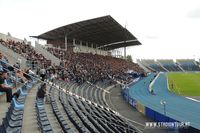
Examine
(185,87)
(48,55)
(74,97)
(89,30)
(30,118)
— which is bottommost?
(185,87)

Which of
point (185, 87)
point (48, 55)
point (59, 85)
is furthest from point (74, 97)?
point (185, 87)

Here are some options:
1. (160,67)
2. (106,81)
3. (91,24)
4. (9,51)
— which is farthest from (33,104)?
(160,67)

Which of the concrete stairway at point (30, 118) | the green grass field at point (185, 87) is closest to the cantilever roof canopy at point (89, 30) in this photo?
the green grass field at point (185, 87)

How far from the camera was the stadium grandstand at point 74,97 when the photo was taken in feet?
37.0

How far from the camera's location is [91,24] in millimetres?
51469

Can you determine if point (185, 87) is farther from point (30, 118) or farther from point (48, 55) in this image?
point (30, 118)

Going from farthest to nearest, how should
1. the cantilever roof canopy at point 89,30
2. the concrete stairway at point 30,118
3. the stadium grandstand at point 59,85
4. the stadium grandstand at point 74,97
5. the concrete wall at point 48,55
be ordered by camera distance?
the cantilever roof canopy at point 89,30
the concrete wall at point 48,55
the stadium grandstand at point 74,97
the stadium grandstand at point 59,85
the concrete stairway at point 30,118

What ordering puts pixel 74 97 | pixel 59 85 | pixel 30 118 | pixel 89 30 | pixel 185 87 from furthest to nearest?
pixel 89 30 → pixel 185 87 → pixel 59 85 → pixel 74 97 → pixel 30 118

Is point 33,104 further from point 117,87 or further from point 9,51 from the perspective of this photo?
point 117,87

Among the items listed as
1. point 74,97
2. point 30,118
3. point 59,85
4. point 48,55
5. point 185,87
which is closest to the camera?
point 30,118

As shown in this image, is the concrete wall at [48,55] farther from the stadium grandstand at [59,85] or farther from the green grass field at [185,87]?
the green grass field at [185,87]

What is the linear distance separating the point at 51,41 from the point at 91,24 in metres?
11.9

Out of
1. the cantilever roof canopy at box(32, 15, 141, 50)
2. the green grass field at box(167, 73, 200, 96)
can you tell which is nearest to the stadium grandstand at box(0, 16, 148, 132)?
the cantilever roof canopy at box(32, 15, 141, 50)

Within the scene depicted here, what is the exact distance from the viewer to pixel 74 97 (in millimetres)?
21516
